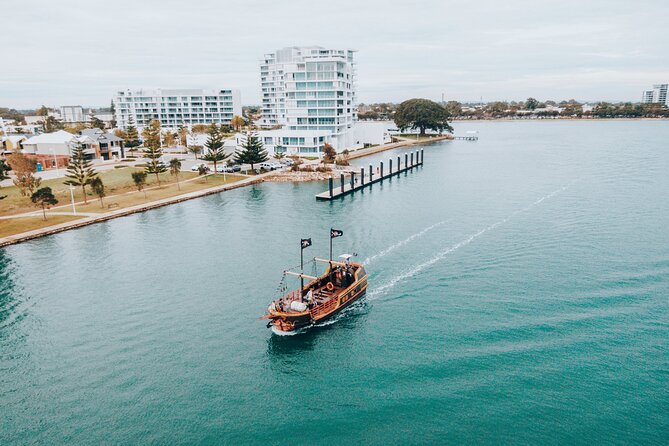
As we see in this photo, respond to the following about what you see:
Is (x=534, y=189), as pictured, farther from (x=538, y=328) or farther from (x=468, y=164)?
(x=538, y=328)

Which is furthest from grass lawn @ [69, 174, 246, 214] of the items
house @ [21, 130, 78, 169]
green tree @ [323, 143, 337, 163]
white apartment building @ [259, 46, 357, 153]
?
house @ [21, 130, 78, 169]

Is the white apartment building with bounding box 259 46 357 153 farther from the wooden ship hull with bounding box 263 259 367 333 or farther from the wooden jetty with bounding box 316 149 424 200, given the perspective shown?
the wooden ship hull with bounding box 263 259 367 333

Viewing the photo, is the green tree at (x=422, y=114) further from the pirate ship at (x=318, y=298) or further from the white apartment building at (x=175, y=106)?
the pirate ship at (x=318, y=298)

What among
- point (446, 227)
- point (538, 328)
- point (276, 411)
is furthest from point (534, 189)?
point (276, 411)

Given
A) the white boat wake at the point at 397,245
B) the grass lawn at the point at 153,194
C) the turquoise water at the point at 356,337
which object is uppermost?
the grass lawn at the point at 153,194

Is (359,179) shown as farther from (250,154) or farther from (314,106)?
(314,106)

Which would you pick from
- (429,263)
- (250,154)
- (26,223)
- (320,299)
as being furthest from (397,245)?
(250,154)

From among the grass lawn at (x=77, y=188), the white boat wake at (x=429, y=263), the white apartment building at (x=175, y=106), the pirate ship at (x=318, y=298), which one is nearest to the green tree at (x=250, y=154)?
the grass lawn at (x=77, y=188)
